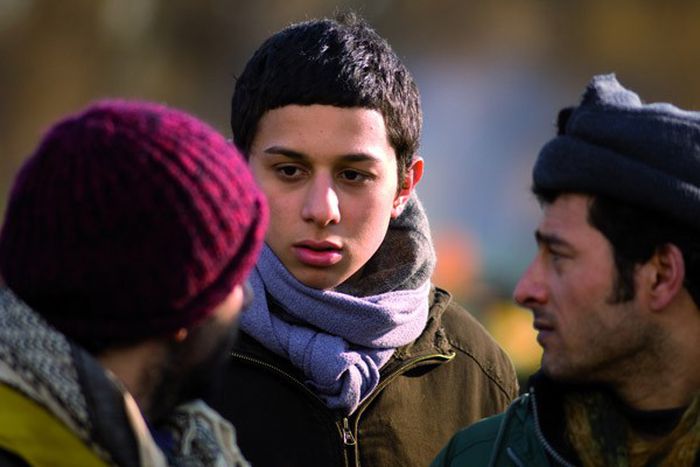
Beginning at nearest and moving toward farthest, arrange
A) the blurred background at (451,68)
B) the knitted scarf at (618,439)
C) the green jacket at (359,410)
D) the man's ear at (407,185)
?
1. the knitted scarf at (618,439)
2. the green jacket at (359,410)
3. the man's ear at (407,185)
4. the blurred background at (451,68)

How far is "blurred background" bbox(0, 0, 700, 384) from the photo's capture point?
9.95 m

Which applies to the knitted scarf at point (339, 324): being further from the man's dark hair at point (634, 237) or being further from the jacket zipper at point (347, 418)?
the man's dark hair at point (634, 237)

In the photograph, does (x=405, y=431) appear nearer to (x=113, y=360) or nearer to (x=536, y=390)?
(x=536, y=390)

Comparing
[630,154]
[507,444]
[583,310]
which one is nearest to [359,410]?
[507,444]

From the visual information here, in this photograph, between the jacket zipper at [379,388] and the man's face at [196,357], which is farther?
the jacket zipper at [379,388]

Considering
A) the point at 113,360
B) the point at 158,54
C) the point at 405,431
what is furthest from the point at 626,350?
the point at 158,54

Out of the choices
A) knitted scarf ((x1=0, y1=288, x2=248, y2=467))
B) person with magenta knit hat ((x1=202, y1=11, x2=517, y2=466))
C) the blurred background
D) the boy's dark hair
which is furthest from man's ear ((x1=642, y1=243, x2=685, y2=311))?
the blurred background

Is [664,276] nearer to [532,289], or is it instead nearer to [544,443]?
[532,289]

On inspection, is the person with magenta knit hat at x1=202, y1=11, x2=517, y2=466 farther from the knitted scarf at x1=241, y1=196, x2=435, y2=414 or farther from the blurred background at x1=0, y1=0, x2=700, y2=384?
the blurred background at x1=0, y1=0, x2=700, y2=384

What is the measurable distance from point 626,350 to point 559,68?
760 cm

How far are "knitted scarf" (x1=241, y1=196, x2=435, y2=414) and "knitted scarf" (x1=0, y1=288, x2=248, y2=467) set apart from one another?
3.61ft

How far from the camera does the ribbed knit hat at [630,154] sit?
271 centimetres

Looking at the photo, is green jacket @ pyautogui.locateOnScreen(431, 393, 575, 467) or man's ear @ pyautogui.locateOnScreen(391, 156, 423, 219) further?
man's ear @ pyautogui.locateOnScreen(391, 156, 423, 219)

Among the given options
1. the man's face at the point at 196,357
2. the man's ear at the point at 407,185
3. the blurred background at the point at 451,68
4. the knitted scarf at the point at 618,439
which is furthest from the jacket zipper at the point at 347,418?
the blurred background at the point at 451,68
